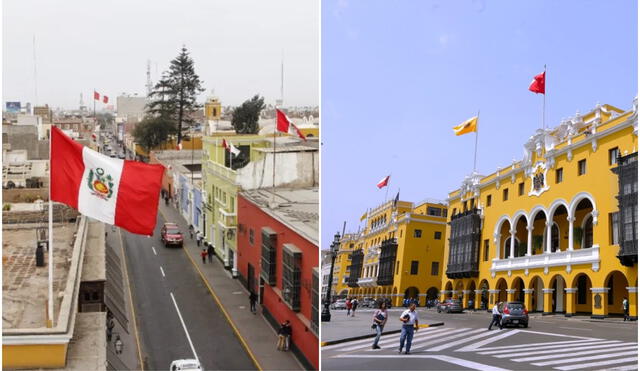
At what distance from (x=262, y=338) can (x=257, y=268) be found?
Result: 2.89 m

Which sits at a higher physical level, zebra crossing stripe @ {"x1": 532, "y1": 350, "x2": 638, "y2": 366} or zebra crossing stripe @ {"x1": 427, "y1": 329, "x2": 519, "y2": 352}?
zebra crossing stripe @ {"x1": 532, "y1": 350, "x2": 638, "y2": 366}

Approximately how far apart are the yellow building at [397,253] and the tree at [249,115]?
32886 mm

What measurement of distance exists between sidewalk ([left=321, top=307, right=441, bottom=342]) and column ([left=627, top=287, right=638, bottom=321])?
3.47 meters

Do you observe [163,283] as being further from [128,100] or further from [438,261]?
[128,100]

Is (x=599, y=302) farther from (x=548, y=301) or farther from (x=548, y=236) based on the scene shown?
(x=548, y=301)

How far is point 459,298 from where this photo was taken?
13414mm

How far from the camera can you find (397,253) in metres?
13.7

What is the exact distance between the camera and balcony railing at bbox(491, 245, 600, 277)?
10427 millimetres

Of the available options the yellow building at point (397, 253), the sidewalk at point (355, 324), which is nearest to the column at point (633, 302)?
the sidewalk at point (355, 324)

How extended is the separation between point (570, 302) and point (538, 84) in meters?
3.57

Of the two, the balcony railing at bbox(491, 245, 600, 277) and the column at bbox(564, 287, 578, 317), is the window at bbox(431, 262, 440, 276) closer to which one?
the balcony railing at bbox(491, 245, 600, 277)

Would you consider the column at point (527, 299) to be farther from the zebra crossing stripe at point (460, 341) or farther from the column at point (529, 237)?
the zebra crossing stripe at point (460, 341)

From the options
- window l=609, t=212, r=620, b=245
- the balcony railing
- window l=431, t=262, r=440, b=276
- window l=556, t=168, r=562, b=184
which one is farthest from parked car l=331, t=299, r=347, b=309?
window l=609, t=212, r=620, b=245

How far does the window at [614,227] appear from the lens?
9.71 meters
